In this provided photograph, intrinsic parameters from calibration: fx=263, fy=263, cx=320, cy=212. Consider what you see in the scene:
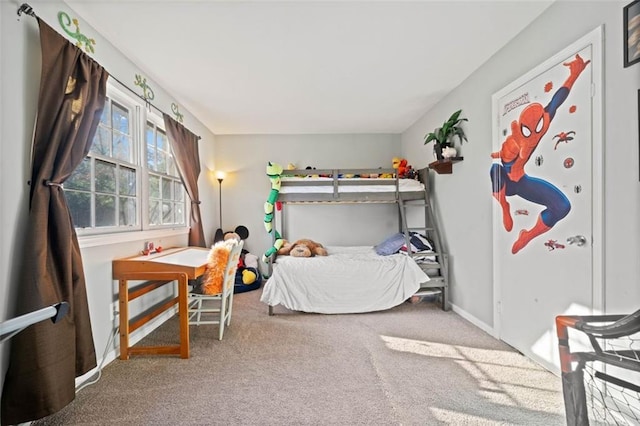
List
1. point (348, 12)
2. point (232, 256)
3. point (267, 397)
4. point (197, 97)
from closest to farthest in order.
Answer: point (267, 397), point (348, 12), point (232, 256), point (197, 97)

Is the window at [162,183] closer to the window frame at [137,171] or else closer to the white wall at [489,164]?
the window frame at [137,171]

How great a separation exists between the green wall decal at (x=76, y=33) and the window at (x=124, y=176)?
0.28m

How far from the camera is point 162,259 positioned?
2.26 metres

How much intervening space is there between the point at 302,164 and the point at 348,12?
9.21 ft

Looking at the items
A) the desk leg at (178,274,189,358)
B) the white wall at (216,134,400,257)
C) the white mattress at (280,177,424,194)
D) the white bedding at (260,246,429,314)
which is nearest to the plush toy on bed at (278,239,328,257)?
the white bedding at (260,246,429,314)

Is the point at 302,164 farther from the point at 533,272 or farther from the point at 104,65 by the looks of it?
the point at 533,272

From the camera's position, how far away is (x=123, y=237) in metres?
2.17

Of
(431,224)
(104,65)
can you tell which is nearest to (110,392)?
(104,65)

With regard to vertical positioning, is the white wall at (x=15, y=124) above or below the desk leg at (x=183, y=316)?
above

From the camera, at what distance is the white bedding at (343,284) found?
115 inches

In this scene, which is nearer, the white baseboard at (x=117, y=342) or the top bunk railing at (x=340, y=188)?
the white baseboard at (x=117, y=342)

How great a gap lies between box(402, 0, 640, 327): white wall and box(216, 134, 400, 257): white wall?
1386 millimetres

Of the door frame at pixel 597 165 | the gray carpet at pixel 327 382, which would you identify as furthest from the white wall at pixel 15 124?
the door frame at pixel 597 165

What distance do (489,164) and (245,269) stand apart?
11.1 ft
